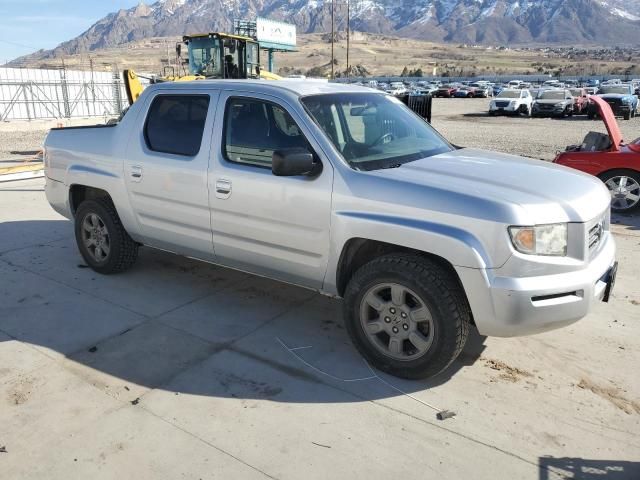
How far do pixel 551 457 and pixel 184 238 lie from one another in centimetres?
307

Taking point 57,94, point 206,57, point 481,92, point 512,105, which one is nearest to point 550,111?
point 512,105

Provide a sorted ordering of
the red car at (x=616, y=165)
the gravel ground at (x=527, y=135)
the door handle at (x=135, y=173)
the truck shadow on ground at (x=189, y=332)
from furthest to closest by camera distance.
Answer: the gravel ground at (x=527, y=135)
the red car at (x=616, y=165)
the door handle at (x=135, y=173)
the truck shadow on ground at (x=189, y=332)

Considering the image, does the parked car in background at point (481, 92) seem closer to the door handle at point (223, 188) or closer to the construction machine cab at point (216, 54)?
the construction machine cab at point (216, 54)

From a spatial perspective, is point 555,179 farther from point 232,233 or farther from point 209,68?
point 209,68

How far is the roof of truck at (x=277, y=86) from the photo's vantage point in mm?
4152

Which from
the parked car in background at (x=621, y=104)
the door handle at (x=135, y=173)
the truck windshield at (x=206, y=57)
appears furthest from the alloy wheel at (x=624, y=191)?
the parked car in background at (x=621, y=104)

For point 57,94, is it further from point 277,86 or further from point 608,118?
point 277,86

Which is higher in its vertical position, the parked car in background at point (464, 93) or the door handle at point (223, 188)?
the door handle at point (223, 188)

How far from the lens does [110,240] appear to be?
5254 mm

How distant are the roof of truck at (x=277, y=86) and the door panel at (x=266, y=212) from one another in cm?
9

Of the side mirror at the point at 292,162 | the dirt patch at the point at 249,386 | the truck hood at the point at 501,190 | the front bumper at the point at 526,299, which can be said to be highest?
the side mirror at the point at 292,162

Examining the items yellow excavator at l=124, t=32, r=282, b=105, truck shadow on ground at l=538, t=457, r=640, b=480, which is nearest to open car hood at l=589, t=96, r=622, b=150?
truck shadow on ground at l=538, t=457, r=640, b=480

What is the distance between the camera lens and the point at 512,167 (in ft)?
12.8

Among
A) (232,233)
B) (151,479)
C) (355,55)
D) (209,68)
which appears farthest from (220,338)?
(355,55)
